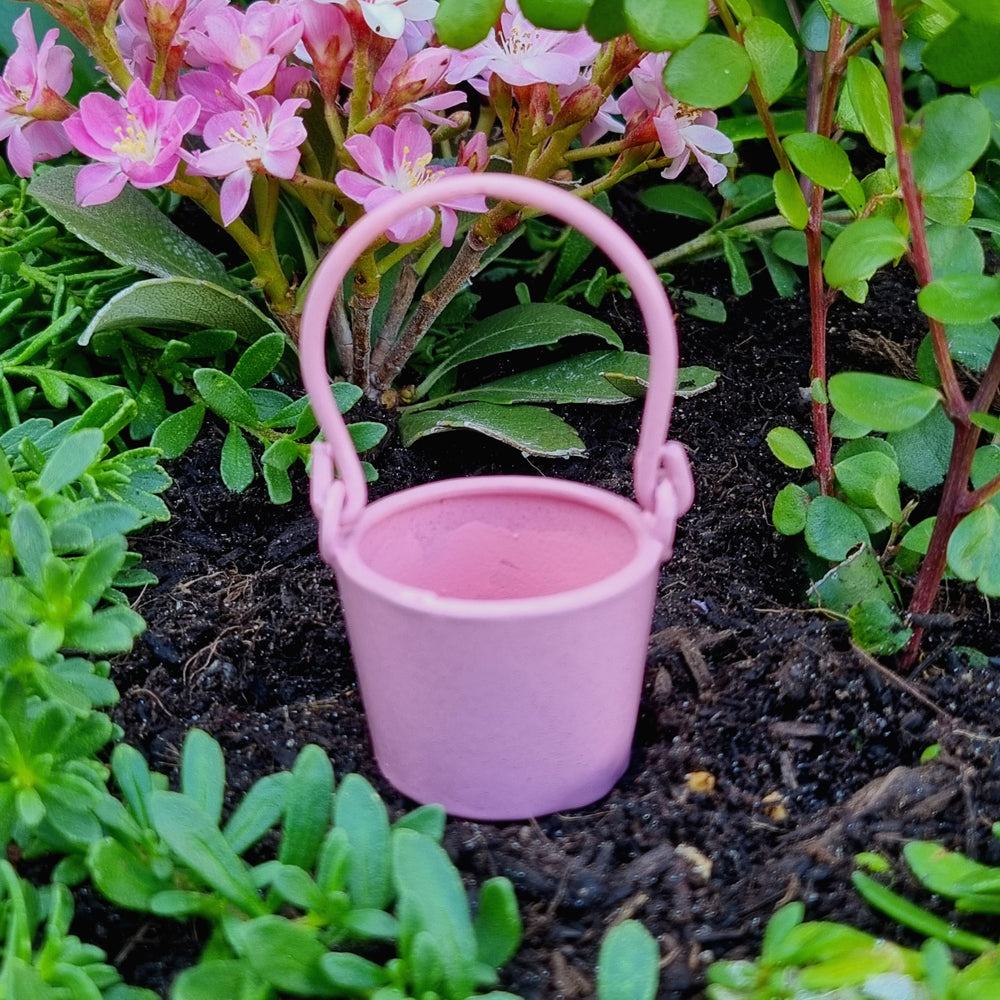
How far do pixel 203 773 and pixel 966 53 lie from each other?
744mm

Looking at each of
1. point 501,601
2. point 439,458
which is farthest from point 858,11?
point 439,458

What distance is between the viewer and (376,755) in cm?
91

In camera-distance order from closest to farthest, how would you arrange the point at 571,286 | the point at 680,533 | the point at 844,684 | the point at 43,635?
the point at 43,635 → the point at 844,684 → the point at 680,533 → the point at 571,286

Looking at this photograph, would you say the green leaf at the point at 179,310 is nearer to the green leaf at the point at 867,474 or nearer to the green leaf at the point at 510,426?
the green leaf at the point at 510,426

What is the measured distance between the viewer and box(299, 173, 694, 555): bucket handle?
700 mm

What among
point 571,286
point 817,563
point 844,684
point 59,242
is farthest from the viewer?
point 571,286

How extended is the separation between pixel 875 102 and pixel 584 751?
61cm

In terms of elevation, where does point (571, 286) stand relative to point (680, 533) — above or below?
above

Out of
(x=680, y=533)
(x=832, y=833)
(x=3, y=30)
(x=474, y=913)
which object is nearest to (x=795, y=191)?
(x=680, y=533)

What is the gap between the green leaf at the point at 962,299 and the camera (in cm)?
81

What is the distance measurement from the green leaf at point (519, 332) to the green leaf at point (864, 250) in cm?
54

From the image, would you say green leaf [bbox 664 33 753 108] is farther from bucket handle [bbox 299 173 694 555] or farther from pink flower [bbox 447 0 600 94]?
→ pink flower [bbox 447 0 600 94]

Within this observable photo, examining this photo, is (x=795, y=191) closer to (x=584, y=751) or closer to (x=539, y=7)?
(x=539, y=7)

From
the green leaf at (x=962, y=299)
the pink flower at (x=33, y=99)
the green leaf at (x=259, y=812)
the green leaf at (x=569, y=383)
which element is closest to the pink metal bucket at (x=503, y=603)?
the green leaf at (x=259, y=812)
